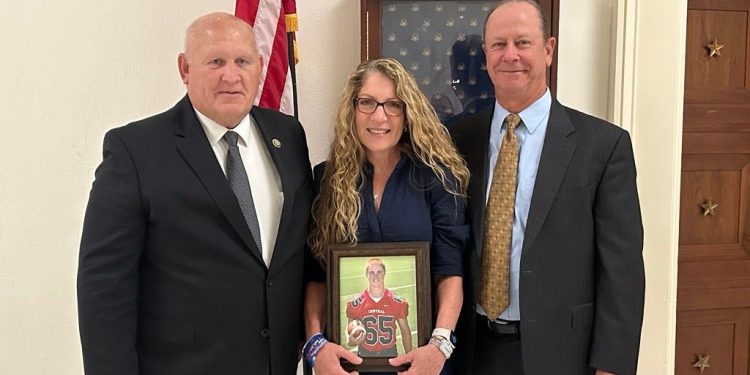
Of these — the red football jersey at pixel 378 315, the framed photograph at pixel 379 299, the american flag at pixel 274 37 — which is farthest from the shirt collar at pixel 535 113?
the american flag at pixel 274 37

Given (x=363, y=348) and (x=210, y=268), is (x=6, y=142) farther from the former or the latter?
(x=363, y=348)

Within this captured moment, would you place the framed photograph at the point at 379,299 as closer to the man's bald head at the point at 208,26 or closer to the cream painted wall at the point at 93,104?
the man's bald head at the point at 208,26

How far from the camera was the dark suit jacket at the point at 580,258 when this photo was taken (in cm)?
→ 179

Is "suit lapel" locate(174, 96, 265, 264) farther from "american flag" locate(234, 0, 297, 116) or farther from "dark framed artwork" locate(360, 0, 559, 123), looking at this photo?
"dark framed artwork" locate(360, 0, 559, 123)

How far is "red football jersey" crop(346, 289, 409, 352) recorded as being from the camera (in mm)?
1700

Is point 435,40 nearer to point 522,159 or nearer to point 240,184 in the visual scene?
point 522,159

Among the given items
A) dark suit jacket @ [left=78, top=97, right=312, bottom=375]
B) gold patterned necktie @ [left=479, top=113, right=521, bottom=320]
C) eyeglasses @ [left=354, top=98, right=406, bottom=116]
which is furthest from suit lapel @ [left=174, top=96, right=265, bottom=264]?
gold patterned necktie @ [left=479, top=113, right=521, bottom=320]

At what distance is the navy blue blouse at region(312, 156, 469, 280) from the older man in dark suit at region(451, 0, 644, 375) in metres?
0.08

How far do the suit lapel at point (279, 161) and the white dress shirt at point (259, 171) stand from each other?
0.02m

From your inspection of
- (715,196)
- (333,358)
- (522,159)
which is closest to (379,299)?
(333,358)

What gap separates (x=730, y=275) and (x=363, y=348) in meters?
1.88

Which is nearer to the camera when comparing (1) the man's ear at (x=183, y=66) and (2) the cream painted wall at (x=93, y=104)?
(1) the man's ear at (x=183, y=66)

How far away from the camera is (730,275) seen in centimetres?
278

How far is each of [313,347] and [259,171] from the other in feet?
1.61
